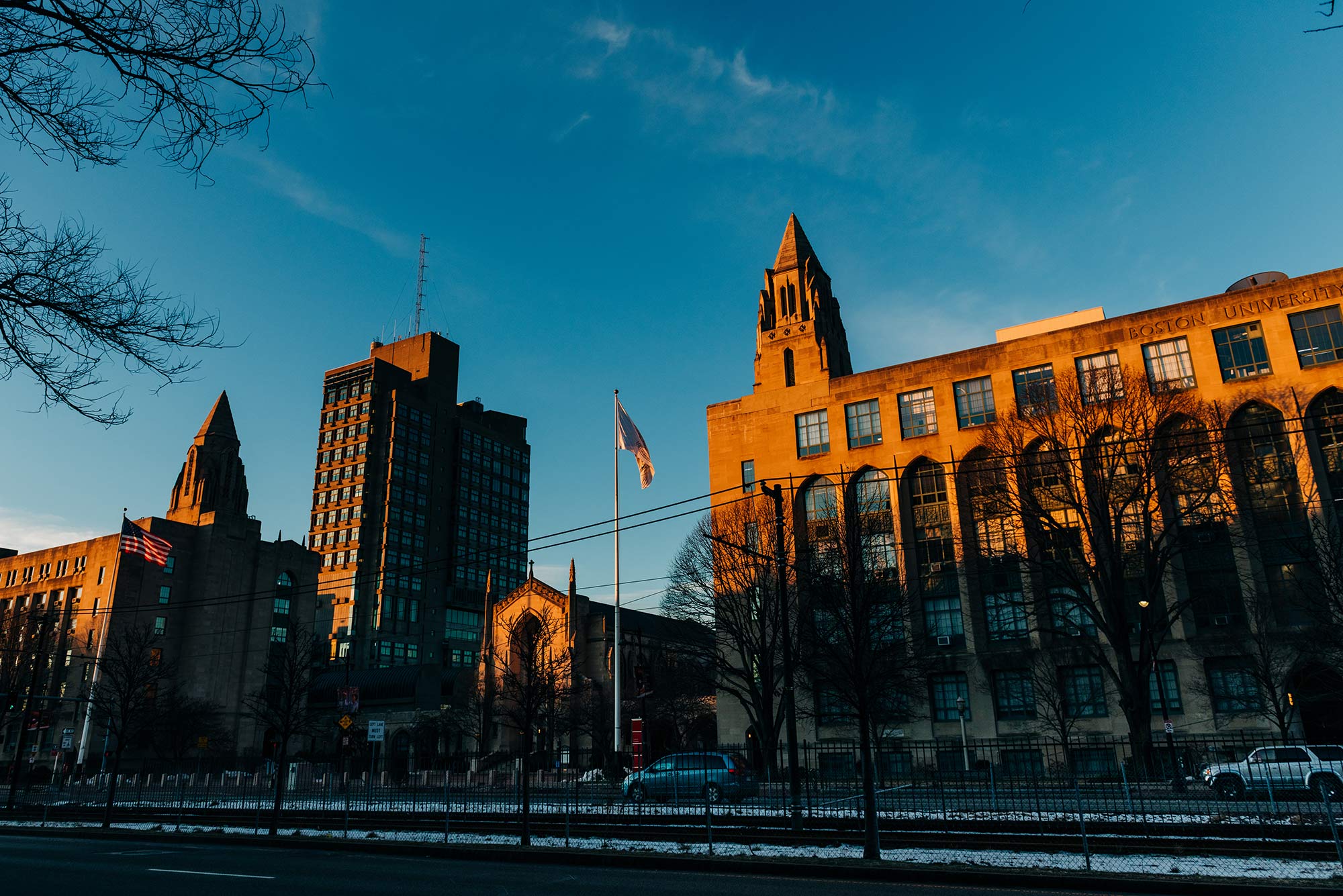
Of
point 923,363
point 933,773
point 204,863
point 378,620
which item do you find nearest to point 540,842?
point 204,863

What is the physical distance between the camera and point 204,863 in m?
16.1

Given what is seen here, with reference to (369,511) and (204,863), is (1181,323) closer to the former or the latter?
(204,863)

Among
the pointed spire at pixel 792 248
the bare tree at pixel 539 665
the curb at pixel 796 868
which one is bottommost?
the curb at pixel 796 868

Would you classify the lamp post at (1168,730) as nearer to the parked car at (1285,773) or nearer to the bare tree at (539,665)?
the parked car at (1285,773)

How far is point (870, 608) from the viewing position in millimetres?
26219

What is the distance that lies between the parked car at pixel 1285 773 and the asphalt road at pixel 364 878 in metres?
15.2

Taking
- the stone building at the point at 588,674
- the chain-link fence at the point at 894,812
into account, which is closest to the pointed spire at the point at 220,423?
the stone building at the point at 588,674

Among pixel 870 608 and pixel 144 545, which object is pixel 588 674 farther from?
pixel 870 608

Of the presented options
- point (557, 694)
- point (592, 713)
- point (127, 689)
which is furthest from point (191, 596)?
point (127, 689)

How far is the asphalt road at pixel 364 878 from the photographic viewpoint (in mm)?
12008

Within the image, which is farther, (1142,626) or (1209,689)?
(1209,689)

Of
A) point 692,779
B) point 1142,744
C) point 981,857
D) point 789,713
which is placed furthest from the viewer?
point 1142,744

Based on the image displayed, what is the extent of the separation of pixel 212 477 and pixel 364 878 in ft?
299

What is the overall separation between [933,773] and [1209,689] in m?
23.9
